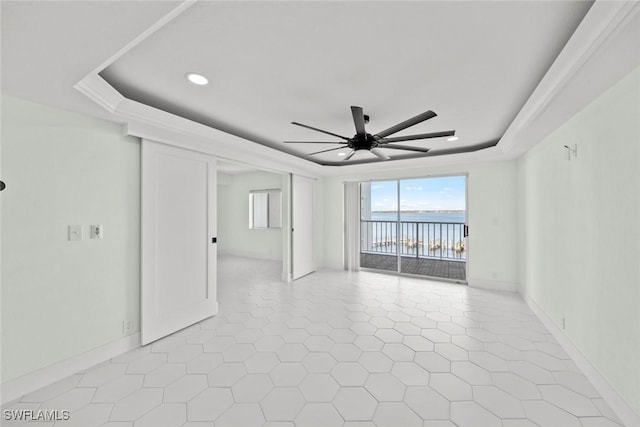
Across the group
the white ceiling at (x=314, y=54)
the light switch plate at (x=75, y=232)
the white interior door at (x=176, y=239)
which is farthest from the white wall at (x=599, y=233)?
the light switch plate at (x=75, y=232)

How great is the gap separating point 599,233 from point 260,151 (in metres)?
3.48

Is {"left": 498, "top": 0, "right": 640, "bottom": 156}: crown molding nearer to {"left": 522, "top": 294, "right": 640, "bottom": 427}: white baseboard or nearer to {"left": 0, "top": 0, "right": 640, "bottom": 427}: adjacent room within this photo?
{"left": 0, "top": 0, "right": 640, "bottom": 427}: adjacent room

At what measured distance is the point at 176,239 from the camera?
2.79 meters

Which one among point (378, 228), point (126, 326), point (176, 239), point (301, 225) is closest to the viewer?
point (126, 326)

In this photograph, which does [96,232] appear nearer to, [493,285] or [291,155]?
[291,155]

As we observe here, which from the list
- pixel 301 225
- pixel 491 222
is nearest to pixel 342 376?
pixel 301 225

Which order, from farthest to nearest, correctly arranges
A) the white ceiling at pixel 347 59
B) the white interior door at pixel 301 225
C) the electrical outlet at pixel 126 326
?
the white interior door at pixel 301 225, the electrical outlet at pixel 126 326, the white ceiling at pixel 347 59

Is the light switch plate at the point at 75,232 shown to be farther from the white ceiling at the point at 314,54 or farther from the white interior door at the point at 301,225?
the white interior door at the point at 301,225

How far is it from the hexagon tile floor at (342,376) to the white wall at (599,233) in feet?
1.17

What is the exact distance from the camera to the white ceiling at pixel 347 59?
129 centimetres

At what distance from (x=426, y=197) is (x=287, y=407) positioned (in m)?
6.10

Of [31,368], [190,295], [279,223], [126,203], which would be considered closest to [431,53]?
[126,203]

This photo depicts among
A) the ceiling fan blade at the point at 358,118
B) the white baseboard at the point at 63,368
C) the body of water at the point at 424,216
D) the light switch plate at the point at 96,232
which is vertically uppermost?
the ceiling fan blade at the point at 358,118

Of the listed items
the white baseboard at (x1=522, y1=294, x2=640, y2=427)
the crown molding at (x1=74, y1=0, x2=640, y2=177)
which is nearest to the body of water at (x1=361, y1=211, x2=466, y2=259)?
the crown molding at (x1=74, y1=0, x2=640, y2=177)
